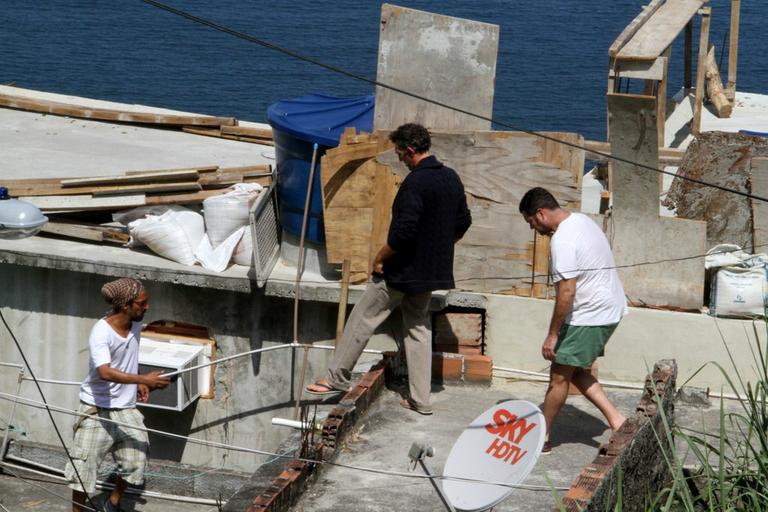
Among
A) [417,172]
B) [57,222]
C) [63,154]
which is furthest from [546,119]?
[417,172]

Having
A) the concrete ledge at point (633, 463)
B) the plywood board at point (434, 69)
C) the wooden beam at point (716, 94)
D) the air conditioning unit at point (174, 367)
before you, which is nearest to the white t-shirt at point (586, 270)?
the concrete ledge at point (633, 463)

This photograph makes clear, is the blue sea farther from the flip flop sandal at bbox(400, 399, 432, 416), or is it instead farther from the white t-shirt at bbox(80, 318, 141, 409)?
the white t-shirt at bbox(80, 318, 141, 409)

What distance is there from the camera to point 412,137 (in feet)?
26.0

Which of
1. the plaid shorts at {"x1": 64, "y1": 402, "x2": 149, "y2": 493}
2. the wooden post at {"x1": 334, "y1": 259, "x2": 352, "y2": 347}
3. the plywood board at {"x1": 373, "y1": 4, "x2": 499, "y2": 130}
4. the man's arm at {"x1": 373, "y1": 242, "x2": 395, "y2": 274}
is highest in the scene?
the plywood board at {"x1": 373, "y1": 4, "x2": 499, "y2": 130}

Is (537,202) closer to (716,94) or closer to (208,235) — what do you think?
(208,235)

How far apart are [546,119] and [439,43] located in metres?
23.9

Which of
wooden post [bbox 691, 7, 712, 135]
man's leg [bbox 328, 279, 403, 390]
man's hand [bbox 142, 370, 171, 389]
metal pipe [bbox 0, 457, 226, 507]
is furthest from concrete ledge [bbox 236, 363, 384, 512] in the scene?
wooden post [bbox 691, 7, 712, 135]

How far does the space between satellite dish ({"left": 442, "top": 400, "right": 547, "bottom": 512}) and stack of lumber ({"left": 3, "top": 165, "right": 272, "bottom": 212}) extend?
16.7 ft

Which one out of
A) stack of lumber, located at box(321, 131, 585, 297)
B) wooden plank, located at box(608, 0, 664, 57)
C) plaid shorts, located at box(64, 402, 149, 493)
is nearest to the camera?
plaid shorts, located at box(64, 402, 149, 493)

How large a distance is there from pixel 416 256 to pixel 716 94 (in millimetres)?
10978

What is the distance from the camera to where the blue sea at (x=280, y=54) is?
35719 mm

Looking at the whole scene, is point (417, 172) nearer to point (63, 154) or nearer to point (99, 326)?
point (99, 326)

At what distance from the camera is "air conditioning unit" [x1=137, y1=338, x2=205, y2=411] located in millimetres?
10180

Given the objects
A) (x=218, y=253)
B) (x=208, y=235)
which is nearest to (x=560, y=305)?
(x=218, y=253)
